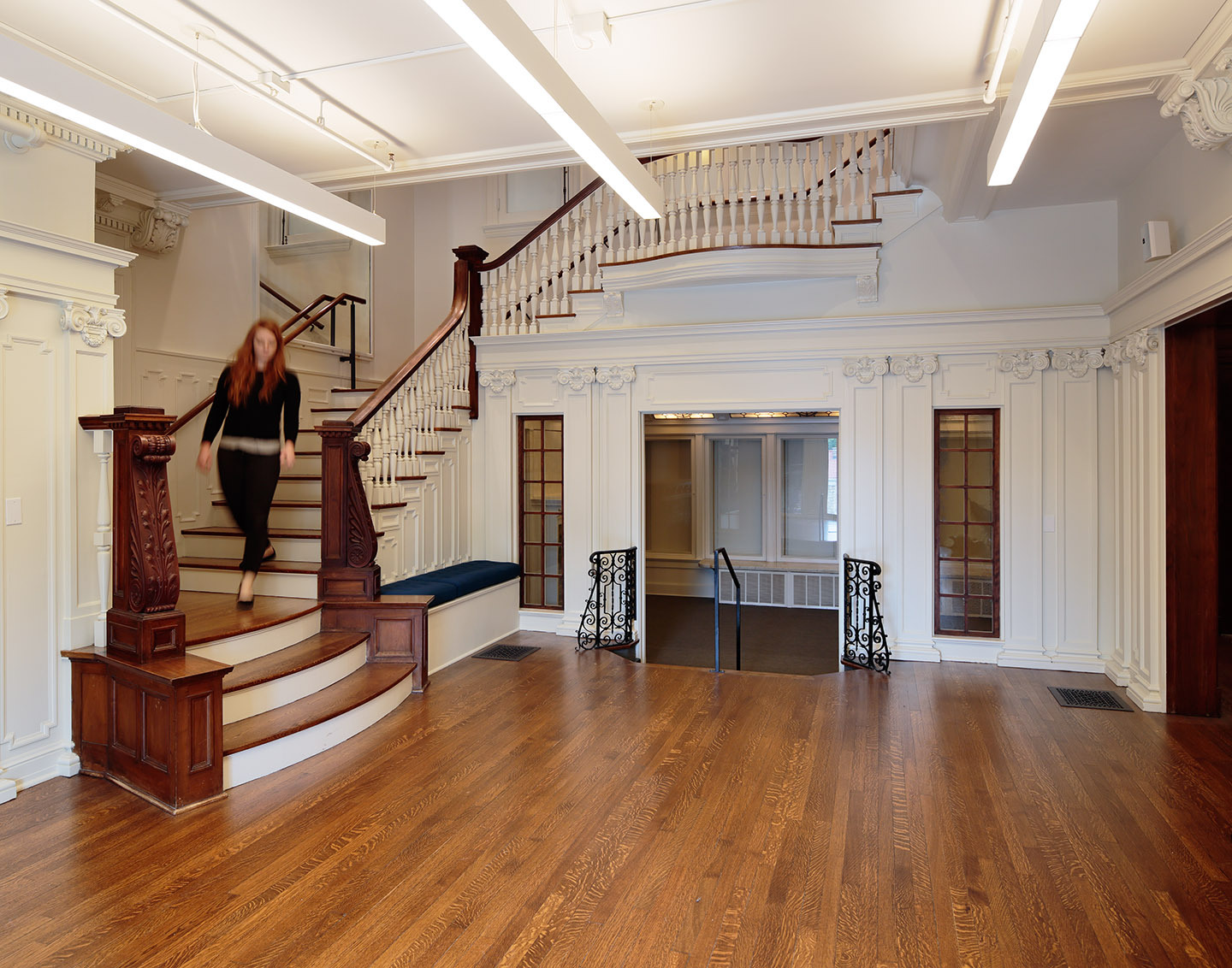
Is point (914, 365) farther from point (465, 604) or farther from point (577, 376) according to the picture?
point (465, 604)

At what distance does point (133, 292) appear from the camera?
18.7 ft

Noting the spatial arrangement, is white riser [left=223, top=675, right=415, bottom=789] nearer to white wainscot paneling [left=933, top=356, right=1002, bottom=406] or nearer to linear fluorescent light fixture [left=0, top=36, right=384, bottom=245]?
linear fluorescent light fixture [left=0, top=36, right=384, bottom=245]

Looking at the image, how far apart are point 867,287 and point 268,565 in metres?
5.11

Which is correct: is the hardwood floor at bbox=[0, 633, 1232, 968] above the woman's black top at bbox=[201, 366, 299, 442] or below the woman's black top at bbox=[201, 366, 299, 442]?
below

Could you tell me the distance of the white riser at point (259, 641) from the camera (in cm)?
416

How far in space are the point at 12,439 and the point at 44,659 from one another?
1.11m

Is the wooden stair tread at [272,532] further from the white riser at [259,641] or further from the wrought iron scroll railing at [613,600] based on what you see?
the wrought iron scroll railing at [613,600]

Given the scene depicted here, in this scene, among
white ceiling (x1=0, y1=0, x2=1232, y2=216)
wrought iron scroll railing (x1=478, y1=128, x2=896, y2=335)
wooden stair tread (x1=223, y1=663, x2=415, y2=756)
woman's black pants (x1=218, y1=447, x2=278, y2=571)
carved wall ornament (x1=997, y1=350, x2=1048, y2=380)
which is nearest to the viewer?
white ceiling (x1=0, y1=0, x2=1232, y2=216)

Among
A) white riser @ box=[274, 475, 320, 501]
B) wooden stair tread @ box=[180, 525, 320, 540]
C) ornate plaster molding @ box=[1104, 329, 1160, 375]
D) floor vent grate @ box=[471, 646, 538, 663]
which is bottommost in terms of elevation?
floor vent grate @ box=[471, 646, 538, 663]

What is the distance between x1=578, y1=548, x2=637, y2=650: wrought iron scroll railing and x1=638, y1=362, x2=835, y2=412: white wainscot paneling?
4.66 ft

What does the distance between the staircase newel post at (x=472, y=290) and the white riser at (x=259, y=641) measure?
282cm

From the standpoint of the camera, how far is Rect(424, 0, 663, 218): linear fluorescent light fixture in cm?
224

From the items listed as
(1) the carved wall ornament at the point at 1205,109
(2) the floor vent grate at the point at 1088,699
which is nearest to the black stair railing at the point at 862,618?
(2) the floor vent grate at the point at 1088,699

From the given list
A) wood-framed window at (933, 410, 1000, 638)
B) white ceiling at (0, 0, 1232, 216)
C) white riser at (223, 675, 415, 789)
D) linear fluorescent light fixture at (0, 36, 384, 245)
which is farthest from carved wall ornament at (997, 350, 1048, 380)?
white riser at (223, 675, 415, 789)
